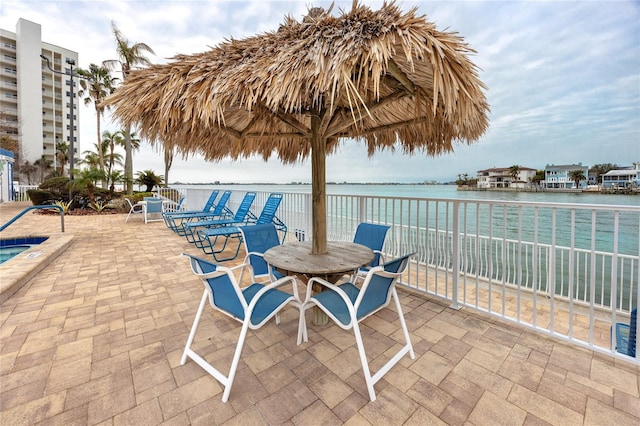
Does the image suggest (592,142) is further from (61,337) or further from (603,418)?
(61,337)

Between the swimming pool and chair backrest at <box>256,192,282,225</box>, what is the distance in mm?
5090

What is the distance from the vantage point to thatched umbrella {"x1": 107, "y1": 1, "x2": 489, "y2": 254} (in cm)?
180

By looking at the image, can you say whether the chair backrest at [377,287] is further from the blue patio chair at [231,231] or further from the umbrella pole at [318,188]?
the blue patio chair at [231,231]

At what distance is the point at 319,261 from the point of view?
2404mm

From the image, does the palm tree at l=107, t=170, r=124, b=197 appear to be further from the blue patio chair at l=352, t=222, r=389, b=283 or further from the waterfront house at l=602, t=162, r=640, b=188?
the waterfront house at l=602, t=162, r=640, b=188

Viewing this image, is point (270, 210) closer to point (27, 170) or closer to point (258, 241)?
point (258, 241)

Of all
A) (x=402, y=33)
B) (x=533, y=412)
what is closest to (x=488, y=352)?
(x=533, y=412)

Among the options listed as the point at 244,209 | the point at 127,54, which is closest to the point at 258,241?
the point at 244,209

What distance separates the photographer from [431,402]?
1.72 metres

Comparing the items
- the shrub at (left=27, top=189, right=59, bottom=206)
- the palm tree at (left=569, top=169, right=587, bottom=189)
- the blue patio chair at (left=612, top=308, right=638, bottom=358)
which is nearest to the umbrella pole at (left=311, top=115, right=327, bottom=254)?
the blue patio chair at (left=612, top=308, right=638, bottom=358)

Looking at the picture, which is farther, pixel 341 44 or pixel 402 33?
pixel 341 44

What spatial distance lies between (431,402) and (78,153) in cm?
5432

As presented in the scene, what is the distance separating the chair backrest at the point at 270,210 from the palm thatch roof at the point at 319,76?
9.50ft

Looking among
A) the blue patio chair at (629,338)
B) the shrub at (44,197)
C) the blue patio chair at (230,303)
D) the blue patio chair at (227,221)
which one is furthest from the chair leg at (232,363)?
the shrub at (44,197)
